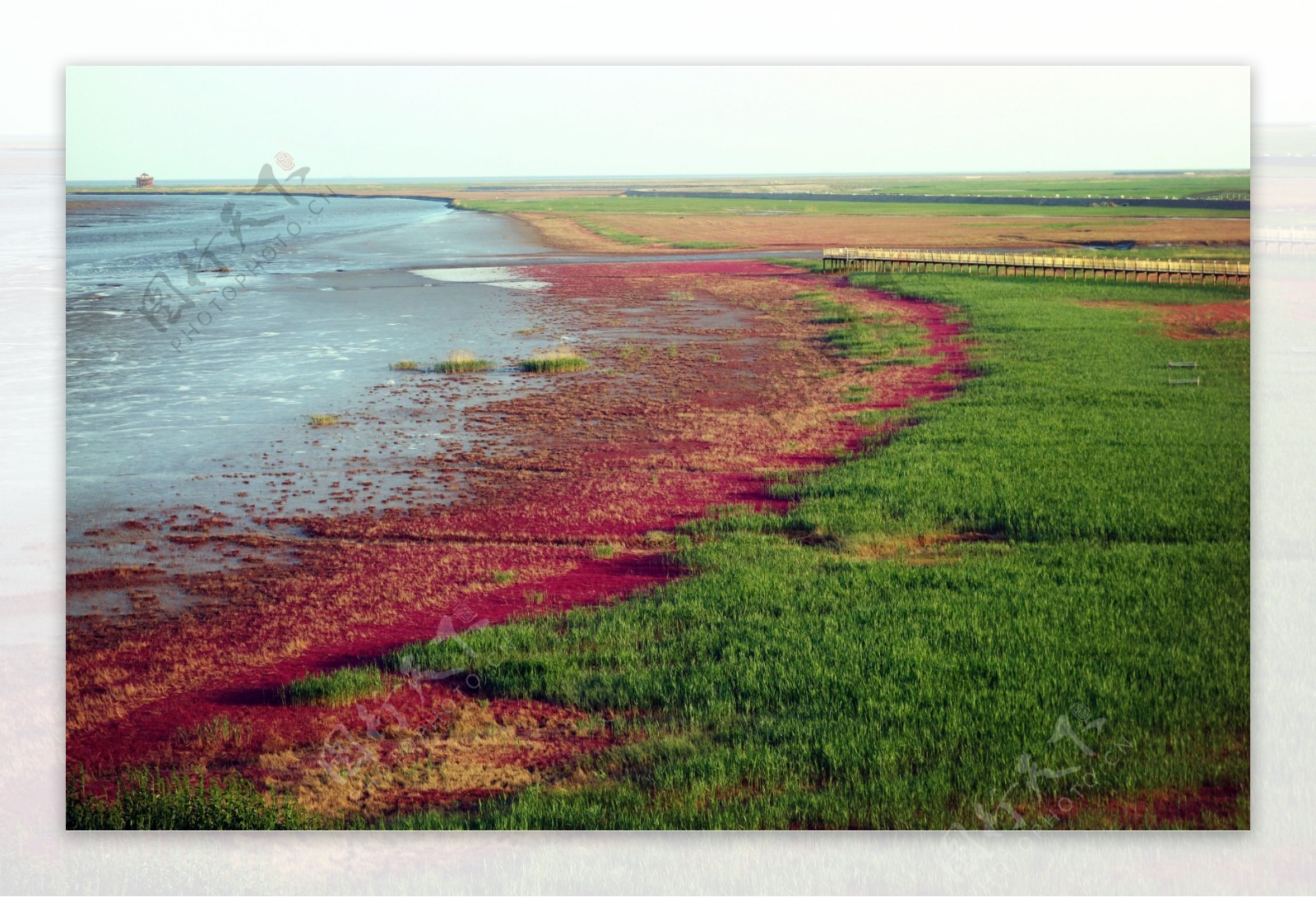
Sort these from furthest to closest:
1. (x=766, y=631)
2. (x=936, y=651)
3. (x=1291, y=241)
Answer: (x=1291, y=241) < (x=766, y=631) < (x=936, y=651)

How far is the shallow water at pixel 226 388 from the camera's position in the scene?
9.71 meters

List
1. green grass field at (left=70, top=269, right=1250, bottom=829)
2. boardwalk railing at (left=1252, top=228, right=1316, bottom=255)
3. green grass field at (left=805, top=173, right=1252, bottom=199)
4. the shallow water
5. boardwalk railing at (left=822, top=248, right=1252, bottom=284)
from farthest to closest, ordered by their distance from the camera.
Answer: boardwalk railing at (left=822, top=248, right=1252, bottom=284) < the shallow water < boardwalk railing at (left=1252, top=228, right=1316, bottom=255) < green grass field at (left=805, top=173, right=1252, bottom=199) < green grass field at (left=70, top=269, right=1250, bottom=829)

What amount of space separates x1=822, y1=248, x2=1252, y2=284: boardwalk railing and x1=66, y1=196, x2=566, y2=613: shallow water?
4.80 metres

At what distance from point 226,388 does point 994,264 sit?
1242cm

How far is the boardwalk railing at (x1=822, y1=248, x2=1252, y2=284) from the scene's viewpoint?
16109mm

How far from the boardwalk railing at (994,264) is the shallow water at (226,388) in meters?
4.80

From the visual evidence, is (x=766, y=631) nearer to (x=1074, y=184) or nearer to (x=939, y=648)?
(x=939, y=648)

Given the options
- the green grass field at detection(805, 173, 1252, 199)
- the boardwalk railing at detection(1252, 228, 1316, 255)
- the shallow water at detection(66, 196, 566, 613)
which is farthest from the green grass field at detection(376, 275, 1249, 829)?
the shallow water at detection(66, 196, 566, 613)

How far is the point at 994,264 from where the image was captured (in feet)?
64.5

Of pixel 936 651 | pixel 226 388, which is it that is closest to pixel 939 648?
pixel 936 651

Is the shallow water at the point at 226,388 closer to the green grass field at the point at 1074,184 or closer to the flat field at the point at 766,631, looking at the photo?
the flat field at the point at 766,631

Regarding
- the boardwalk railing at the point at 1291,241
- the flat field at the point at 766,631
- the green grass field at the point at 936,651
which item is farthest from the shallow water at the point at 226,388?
the boardwalk railing at the point at 1291,241

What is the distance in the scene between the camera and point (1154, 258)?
1416 centimetres

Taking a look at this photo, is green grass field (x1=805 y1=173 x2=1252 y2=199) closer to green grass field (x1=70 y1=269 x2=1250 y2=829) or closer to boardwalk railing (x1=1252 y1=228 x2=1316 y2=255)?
boardwalk railing (x1=1252 y1=228 x2=1316 y2=255)
